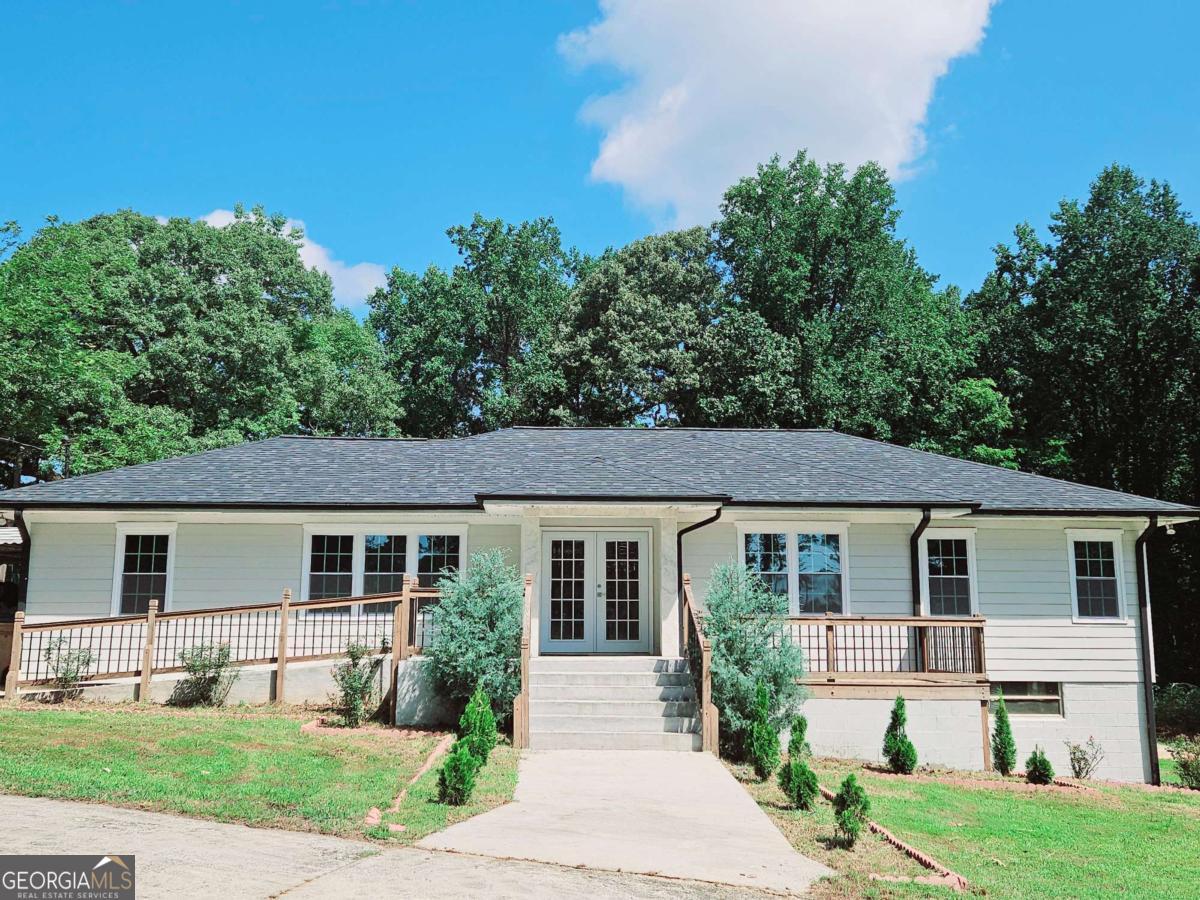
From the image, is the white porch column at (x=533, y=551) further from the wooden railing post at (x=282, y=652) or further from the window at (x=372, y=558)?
the wooden railing post at (x=282, y=652)

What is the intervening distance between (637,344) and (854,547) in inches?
690

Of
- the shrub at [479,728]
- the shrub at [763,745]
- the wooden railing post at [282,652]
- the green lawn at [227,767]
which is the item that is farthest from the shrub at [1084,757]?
the wooden railing post at [282,652]

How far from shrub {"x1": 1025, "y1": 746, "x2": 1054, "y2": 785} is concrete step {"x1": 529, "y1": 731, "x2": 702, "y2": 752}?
15.1 ft

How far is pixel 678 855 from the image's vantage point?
677 centimetres

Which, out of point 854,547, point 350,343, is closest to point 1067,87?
point 854,547

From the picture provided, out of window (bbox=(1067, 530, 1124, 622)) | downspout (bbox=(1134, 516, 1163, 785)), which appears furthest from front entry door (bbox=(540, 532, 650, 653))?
downspout (bbox=(1134, 516, 1163, 785))

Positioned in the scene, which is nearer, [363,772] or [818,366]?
[363,772]

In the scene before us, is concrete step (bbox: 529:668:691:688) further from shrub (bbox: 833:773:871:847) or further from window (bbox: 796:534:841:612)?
shrub (bbox: 833:773:871:847)

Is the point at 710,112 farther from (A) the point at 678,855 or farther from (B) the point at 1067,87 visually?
(A) the point at 678,855

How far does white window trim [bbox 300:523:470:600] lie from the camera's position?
48.2 feet

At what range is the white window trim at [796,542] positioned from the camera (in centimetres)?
1459

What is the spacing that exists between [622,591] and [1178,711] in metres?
14.6

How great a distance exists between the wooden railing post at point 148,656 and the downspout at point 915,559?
11.9m

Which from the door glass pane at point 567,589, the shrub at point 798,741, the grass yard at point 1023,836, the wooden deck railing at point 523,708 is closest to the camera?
the grass yard at point 1023,836
